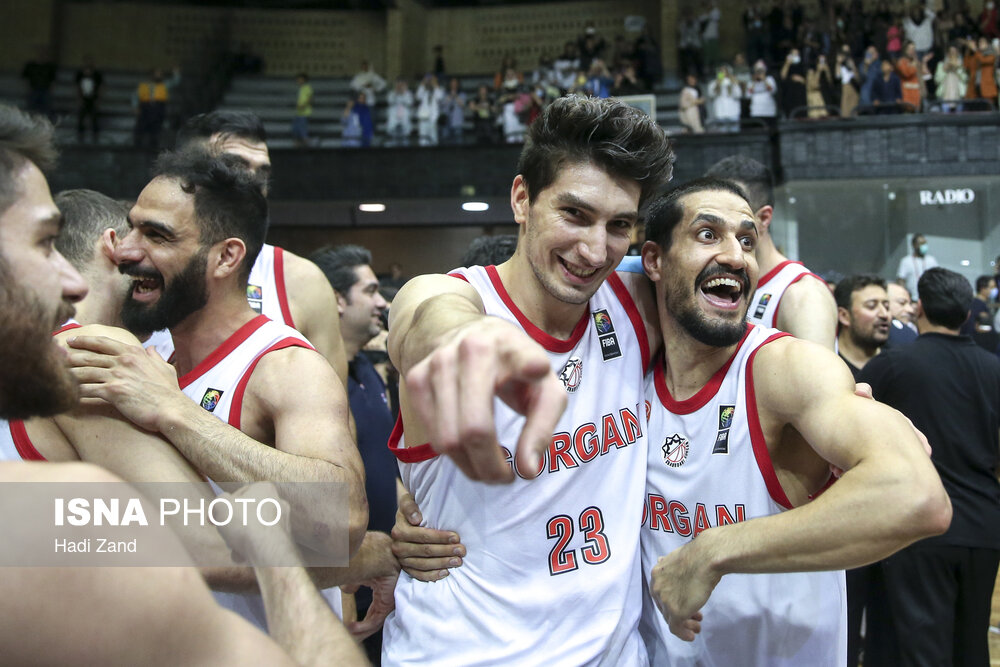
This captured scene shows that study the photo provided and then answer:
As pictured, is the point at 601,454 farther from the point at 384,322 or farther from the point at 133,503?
the point at 384,322

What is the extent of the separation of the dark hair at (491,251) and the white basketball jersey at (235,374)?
4.15 ft

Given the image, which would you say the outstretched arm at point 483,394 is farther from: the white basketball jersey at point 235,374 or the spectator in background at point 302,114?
the spectator in background at point 302,114

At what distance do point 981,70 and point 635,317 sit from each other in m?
14.9

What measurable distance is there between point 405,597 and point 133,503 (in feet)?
3.72

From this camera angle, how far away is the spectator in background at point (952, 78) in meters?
14.5

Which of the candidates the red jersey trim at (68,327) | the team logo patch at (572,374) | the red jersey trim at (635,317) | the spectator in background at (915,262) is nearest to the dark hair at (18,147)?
the red jersey trim at (68,327)

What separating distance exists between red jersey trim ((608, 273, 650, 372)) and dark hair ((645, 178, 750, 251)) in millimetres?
168

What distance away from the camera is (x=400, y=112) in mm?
17438

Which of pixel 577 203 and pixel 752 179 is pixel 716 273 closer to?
pixel 577 203

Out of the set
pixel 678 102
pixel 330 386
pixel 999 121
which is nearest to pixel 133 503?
pixel 330 386

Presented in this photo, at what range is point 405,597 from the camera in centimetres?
219

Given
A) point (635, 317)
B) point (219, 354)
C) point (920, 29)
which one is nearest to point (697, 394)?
point (635, 317)

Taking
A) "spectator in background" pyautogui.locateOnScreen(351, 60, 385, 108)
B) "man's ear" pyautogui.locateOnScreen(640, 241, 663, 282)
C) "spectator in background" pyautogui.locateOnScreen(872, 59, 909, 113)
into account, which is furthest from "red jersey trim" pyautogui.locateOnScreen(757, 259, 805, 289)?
"spectator in background" pyautogui.locateOnScreen(351, 60, 385, 108)

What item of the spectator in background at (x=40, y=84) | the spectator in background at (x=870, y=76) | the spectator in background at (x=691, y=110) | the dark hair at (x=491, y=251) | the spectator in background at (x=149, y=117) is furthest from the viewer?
the spectator in background at (x=40, y=84)
